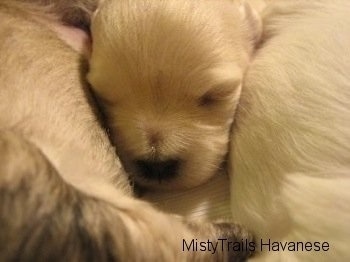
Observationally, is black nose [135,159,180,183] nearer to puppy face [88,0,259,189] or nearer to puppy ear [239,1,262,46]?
puppy face [88,0,259,189]

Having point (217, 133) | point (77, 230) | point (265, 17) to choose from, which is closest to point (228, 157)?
point (217, 133)

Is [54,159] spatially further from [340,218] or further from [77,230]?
[340,218]

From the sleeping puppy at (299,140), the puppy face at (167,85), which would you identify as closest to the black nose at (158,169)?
the puppy face at (167,85)

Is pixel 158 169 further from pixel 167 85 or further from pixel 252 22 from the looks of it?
pixel 252 22

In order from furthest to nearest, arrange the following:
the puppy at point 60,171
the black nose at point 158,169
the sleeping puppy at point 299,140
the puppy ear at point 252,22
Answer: the puppy ear at point 252,22 < the black nose at point 158,169 < the sleeping puppy at point 299,140 < the puppy at point 60,171

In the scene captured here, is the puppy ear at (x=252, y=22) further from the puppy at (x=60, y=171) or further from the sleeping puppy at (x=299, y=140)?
the puppy at (x=60, y=171)

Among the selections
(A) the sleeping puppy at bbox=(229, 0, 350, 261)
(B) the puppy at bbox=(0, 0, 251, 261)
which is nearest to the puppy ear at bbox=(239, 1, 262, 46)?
(A) the sleeping puppy at bbox=(229, 0, 350, 261)

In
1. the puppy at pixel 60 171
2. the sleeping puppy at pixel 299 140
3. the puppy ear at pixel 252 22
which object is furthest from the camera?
the puppy ear at pixel 252 22
